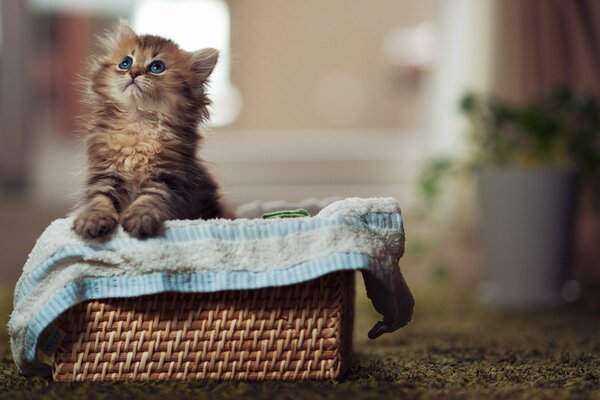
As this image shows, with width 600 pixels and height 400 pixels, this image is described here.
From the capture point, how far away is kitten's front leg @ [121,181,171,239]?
1078 mm

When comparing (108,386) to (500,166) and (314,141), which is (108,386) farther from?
(314,141)

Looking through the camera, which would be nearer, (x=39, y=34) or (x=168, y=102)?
(x=168, y=102)

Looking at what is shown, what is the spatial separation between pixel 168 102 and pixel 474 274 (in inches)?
86.1

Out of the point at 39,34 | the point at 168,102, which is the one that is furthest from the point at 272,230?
the point at 39,34

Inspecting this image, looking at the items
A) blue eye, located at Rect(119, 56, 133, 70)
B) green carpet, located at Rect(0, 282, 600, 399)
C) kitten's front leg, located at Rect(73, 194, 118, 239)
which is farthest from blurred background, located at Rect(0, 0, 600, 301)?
green carpet, located at Rect(0, 282, 600, 399)

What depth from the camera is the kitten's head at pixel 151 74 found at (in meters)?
1.20

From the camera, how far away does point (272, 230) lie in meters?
1.12

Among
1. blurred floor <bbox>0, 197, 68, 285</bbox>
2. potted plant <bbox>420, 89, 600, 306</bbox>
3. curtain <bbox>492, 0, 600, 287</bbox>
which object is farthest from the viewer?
blurred floor <bbox>0, 197, 68, 285</bbox>

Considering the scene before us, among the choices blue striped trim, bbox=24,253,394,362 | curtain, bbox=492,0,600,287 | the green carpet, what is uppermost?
curtain, bbox=492,0,600,287

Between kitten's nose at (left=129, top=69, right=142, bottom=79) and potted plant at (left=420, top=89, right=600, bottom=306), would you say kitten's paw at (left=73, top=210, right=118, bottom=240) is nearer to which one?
kitten's nose at (left=129, top=69, right=142, bottom=79)

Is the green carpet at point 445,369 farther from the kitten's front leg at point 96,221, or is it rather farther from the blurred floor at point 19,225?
the blurred floor at point 19,225

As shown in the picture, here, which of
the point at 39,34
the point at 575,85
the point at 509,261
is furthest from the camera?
the point at 39,34

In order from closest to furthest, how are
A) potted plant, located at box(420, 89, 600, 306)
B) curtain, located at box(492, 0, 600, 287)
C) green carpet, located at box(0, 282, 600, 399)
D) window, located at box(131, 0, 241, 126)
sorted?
1. green carpet, located at box(0, 282, 600, 399)
2. potted plant, located at box(420, 89, 600, 306)
3. curtain, located at box(492, 0, 600, 287)
4. window, located at box(131, 0, 241, 126)

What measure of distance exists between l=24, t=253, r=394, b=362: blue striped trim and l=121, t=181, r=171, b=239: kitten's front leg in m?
0.07
